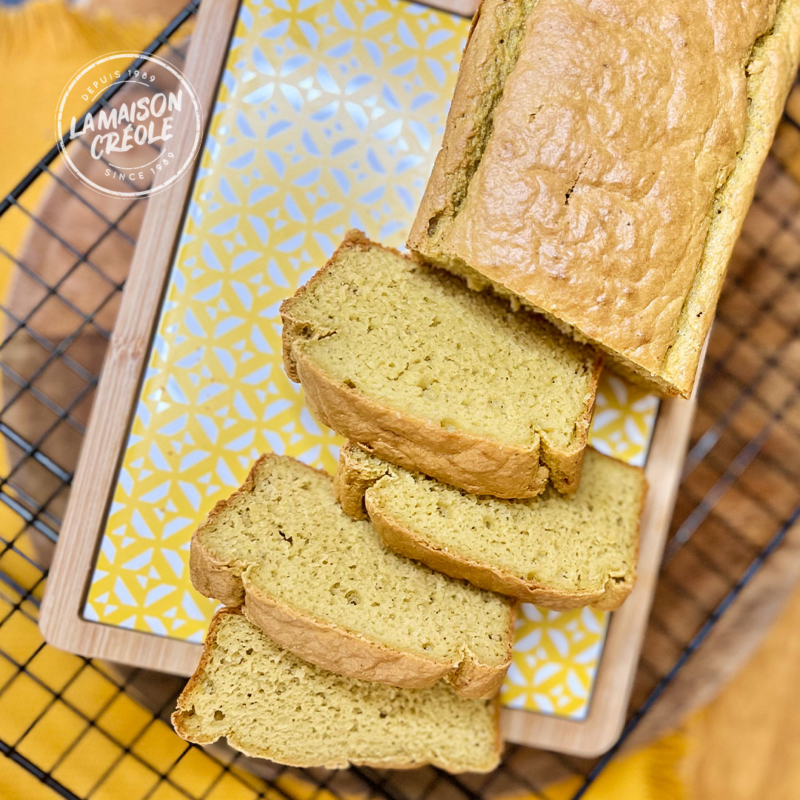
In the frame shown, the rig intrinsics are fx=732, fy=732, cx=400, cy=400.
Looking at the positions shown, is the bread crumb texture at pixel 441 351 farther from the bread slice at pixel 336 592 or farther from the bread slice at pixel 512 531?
the bread slice at pixel 336 592

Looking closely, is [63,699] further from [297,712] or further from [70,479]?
[297,712]

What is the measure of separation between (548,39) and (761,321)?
133cm

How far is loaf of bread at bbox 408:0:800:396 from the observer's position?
1.65 meters

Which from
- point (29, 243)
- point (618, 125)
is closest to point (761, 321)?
point (618, 125)

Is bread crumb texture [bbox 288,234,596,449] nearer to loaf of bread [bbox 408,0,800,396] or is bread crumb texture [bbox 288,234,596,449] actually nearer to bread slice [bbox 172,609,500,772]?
loaf of bread [bbox 408,0,800,396]

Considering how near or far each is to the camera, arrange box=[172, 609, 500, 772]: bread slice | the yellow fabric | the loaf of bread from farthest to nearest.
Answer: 1. the yellow fabric
2. box=[172, 609, 500, 772]: bread slice
3. the loaf of bread

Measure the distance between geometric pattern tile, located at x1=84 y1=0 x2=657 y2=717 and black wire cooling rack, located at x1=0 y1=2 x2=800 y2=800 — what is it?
12.1 inches

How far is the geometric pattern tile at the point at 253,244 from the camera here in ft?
6.86

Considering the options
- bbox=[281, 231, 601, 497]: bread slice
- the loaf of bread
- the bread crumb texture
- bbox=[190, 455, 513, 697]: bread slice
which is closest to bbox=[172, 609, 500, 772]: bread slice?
bbox=[190, 455, 513, 697]: bread slice

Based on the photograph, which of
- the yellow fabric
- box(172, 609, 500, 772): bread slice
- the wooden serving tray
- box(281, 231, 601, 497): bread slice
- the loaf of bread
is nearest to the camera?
the loaf of bread

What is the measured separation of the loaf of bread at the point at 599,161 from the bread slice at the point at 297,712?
3.64 feet

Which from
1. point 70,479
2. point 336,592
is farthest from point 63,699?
point 336,592

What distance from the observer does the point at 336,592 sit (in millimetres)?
1860

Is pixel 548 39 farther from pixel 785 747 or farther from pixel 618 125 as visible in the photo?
pixel 785 747
